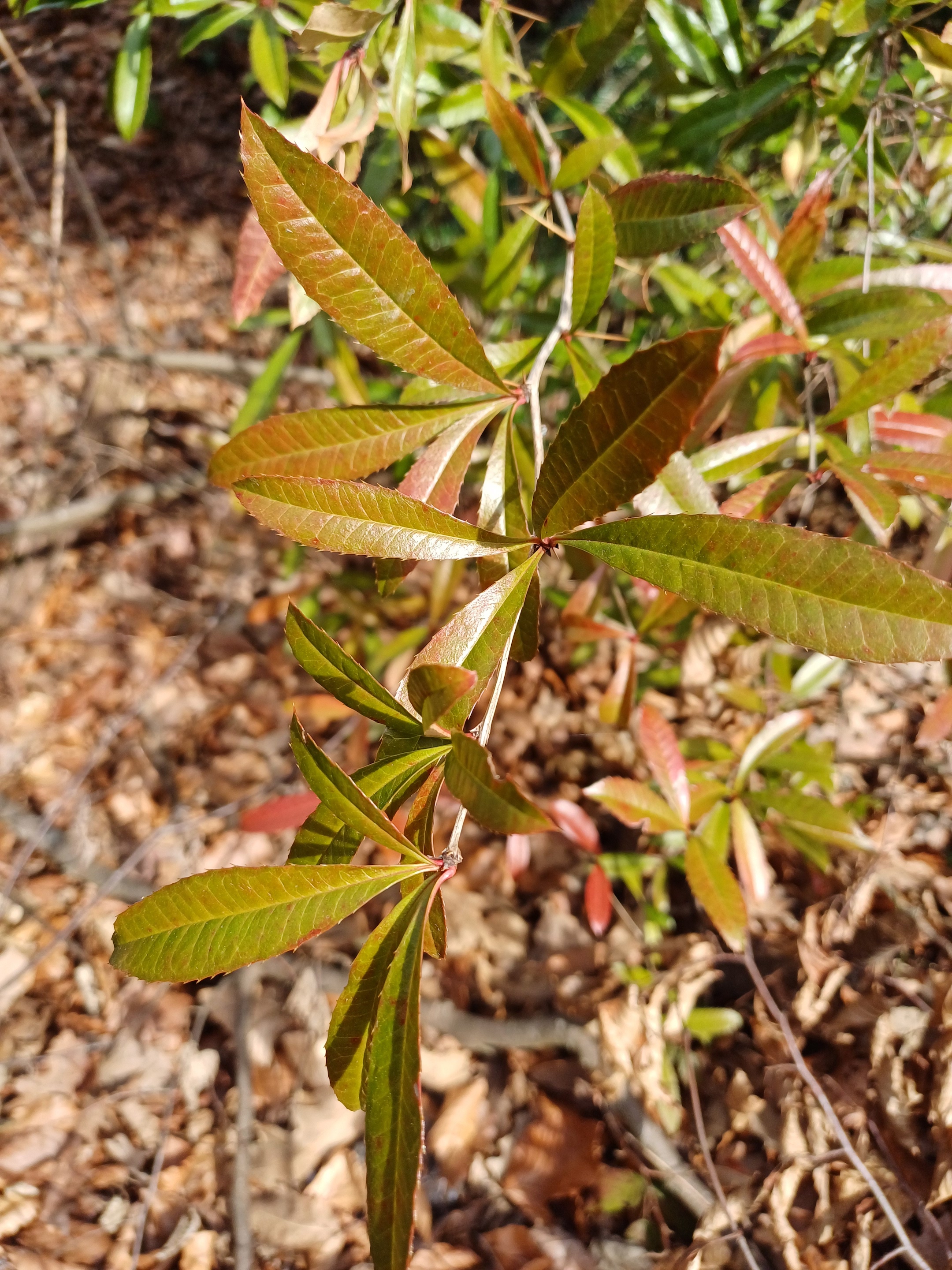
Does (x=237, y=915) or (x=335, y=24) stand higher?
(x=335, y=24)

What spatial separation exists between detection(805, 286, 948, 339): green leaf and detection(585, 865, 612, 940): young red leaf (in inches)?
37.5

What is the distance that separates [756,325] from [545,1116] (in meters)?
1.45

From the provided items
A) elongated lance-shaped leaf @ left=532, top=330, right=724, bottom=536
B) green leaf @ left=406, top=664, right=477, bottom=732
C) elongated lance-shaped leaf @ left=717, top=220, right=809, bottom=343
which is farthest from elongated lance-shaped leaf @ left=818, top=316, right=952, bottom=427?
green leaf @ left=406, top=664, right=477, bottom=732

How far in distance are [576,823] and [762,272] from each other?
891 mm

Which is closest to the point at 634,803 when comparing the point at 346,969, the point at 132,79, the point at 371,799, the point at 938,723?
the point at 938,723

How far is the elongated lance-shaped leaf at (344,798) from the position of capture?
472 mm

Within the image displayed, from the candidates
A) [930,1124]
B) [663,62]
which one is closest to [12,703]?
[663,62]

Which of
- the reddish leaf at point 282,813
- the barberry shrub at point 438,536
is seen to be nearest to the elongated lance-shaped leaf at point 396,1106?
the barberry shrub at point 438,536

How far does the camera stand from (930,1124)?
1198mm

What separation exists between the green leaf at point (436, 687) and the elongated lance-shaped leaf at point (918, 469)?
2.05 ft

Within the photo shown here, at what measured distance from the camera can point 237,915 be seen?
0.49 m

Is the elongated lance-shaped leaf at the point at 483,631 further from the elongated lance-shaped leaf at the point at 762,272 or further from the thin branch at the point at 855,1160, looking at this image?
the thin branch at the point at 855,1160

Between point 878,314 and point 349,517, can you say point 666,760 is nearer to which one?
point 878,314

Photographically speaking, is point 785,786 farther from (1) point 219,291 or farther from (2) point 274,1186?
(1) point 219,291
